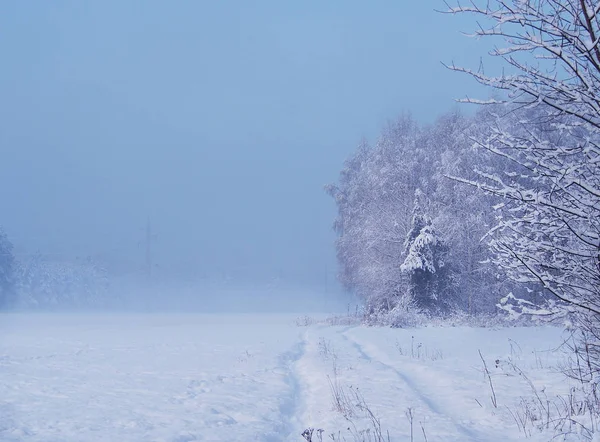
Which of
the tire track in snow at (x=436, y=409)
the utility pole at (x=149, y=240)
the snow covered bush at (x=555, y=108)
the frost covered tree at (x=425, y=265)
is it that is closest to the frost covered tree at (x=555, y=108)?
the snow covered bush at (x=555, y=108)

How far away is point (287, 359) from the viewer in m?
14.1

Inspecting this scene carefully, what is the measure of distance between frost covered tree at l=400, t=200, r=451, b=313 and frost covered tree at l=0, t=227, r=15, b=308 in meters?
44.0

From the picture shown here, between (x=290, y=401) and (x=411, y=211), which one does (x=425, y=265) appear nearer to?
(x=411, y=211)

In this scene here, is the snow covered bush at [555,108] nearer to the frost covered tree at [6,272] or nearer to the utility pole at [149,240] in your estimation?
the frost covered tree at [6,272]

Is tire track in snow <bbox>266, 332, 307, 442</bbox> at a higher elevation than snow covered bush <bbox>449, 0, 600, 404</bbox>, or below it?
below

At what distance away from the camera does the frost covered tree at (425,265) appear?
999 inches

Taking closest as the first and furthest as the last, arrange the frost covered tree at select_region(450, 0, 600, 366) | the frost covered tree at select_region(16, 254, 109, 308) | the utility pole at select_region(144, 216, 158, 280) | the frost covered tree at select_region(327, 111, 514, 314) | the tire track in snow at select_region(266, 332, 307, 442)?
the frost covered tree at select_region(450, 0, 600, 366)
the tire track in snow at select_region(266, 332, 307, 442)
the frost covered tree at select_region(327, 111, 514, 314)
the frost covered tree at select_region(16, 254, 109, 308)
the utility pole at select_region(144, 216, 158, 280)

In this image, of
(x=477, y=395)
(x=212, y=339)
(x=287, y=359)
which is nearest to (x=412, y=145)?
(x=212, y=339)

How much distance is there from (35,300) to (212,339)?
45.1m

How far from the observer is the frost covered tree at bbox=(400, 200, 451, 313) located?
25.4m

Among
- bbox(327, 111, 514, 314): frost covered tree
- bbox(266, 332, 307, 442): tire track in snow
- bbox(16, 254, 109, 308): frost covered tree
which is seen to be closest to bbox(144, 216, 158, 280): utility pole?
bbox(16, 254, 109, 308): frost covered tree

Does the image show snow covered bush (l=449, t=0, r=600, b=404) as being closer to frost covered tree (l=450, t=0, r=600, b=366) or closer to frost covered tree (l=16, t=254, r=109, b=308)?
frost covered tree (l=450, t=0, r=600, b=366)

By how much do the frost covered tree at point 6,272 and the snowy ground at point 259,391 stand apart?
135 feet

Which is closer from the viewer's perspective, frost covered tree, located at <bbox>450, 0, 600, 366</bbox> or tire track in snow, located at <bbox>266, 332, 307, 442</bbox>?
frost covered tree, located at <bbox>450, 0, 600, 366</bbox>
